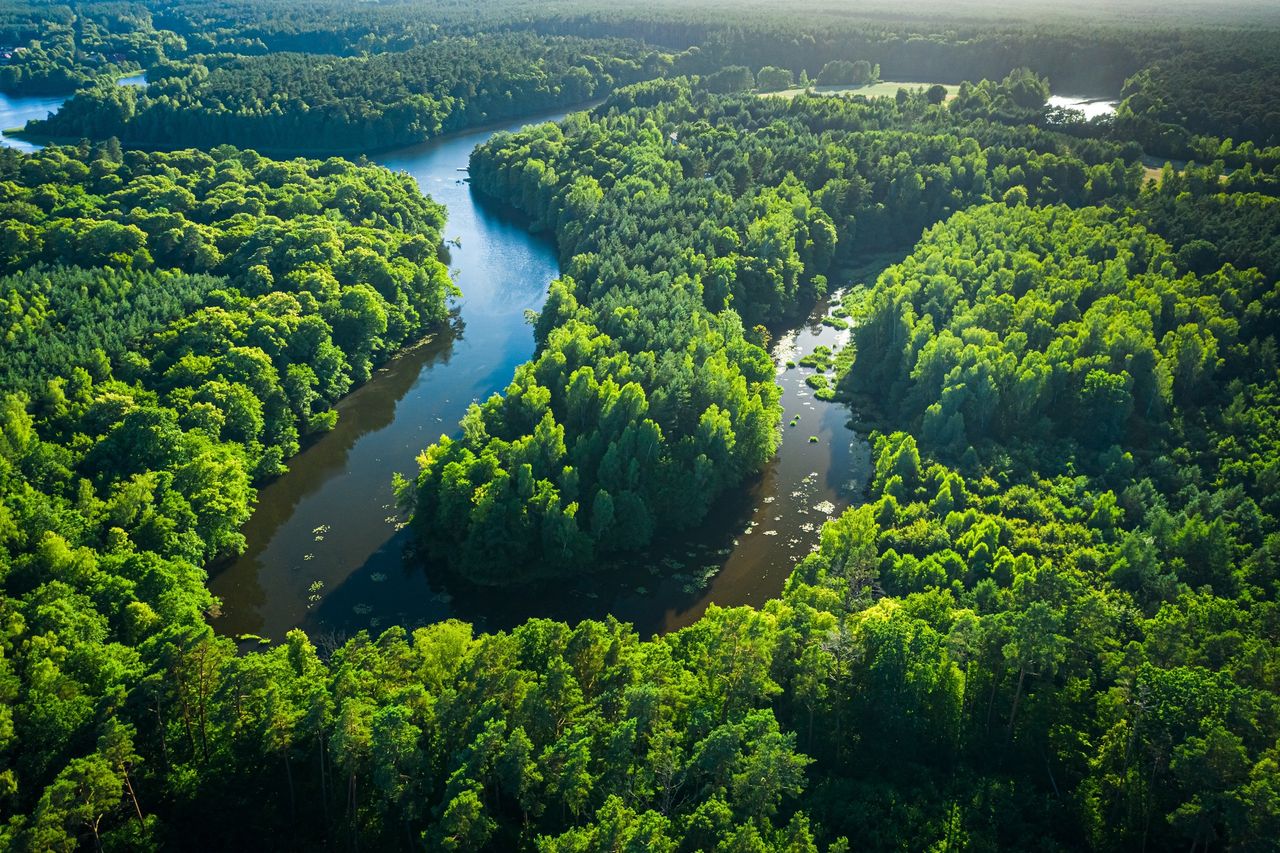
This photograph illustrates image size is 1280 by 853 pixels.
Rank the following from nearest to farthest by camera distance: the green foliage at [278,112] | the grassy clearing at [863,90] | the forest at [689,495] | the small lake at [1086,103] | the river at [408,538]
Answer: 1. the forest at [689,495]
2. the river at [408,538]
3. the small lake at [1086,103]
4. the green foliage at [278,112]
5. the grassy clearing at [863,90]

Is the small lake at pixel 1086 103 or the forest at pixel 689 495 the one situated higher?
the small lake at pixel 1086 103

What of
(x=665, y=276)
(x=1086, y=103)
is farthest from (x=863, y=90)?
(x=665, y=276)

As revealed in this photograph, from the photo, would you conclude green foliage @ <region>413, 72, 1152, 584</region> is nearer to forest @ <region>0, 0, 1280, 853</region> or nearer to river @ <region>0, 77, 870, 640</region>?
forest @ <region>0, 0, 1280, 853</region>

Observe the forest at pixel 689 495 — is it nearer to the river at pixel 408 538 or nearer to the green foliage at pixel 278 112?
the river at pixel 408 538

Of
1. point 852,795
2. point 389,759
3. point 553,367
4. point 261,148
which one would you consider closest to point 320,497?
point 553,367

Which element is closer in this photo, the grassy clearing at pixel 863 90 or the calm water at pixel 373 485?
the calm water at pixel 373 485

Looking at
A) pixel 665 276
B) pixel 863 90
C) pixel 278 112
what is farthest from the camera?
pixel 863 90

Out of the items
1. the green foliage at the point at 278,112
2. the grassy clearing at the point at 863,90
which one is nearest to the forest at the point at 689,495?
the green foliage at the point at 278,112

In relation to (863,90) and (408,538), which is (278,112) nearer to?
(863,90)
